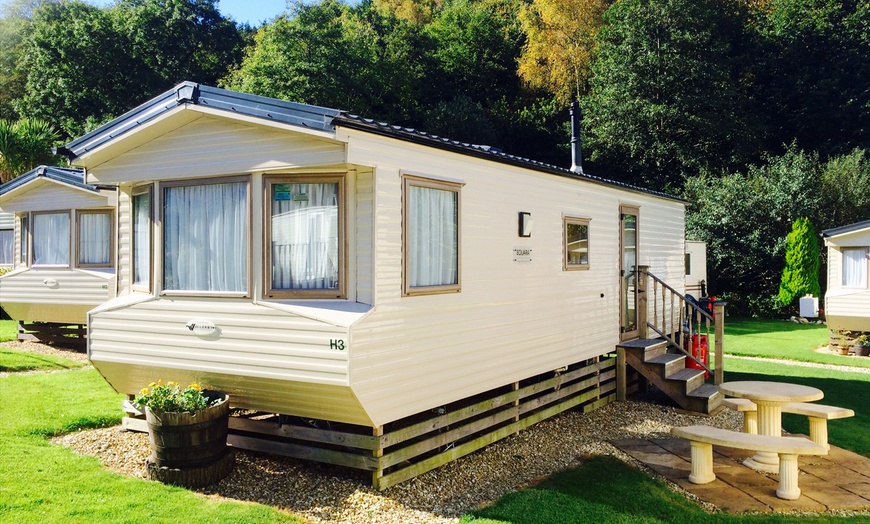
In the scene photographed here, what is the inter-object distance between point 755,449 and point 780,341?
1207cm

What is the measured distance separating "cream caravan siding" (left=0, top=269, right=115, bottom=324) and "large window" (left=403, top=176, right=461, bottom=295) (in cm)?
735

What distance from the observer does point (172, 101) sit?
5793 mm

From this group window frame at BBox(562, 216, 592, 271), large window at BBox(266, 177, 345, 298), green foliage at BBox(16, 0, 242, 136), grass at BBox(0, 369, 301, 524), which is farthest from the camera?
green foliage at BBox(16, 0, 242, 136)

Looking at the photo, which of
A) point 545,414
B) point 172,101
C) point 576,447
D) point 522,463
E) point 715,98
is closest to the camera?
point 172,101

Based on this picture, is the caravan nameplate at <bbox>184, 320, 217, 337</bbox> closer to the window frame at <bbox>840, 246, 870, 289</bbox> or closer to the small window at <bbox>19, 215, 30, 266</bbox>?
the small window at <bbox>19, 215, 30, 266</bbox>

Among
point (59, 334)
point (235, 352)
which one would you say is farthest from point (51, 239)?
point (235, 352)

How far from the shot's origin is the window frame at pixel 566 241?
8.45m

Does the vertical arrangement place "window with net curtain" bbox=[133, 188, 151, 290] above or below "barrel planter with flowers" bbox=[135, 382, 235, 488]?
above

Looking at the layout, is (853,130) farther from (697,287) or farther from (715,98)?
(697,287)

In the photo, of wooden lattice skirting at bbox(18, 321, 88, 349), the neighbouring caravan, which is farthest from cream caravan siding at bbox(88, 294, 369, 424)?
the neighbouring caravan

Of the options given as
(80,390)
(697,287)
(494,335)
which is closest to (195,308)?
(494,335)

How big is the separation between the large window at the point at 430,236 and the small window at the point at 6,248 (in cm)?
1377

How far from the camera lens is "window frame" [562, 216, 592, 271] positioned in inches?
333

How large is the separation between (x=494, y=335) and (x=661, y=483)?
2.09 m
